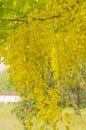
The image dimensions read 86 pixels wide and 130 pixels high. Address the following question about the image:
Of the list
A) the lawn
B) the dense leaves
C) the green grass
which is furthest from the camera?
the green grass

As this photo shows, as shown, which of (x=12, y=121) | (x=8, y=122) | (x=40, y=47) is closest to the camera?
(x=40, y=47)

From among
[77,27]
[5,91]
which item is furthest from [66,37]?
[5,91]

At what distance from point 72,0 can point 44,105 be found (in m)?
0.25

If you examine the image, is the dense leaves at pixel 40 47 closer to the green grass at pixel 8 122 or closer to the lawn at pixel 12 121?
the lawn at pixel 12 121

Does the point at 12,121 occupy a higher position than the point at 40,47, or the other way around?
the point at 40,47

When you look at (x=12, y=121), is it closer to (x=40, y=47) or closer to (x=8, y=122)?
(x=8, y=122)

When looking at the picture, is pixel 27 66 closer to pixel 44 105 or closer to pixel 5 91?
pixel 44 105

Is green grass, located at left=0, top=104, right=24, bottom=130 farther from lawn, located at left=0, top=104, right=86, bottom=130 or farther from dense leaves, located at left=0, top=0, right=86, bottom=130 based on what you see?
dense leaves, located at left=0, top=0, right=86, bottom=130

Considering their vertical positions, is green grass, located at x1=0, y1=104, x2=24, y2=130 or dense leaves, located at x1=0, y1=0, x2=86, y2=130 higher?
dense leaves, located at x1=0, y1=0, x2=86, y2=130

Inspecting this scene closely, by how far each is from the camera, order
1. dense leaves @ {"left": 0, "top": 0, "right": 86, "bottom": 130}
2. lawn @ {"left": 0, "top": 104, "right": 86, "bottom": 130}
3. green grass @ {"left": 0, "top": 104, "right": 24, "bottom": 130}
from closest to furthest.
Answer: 1. dense leaves @ {"left": 0, "top": 0, "right": 86, "bottom": 130}
2. lawn @ {"left": 0, "top": 104, "right": 86, "bottom": 130}
3. green grass @ {"left": 0, "top": 104, "right": 24, "bottom": 130}

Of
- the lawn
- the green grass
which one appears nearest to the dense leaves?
the lawn

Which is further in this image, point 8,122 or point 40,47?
point 8,122

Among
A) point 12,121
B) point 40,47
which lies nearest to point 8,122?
point 12,121

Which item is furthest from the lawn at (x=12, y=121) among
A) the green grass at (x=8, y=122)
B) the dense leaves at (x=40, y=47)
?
the dense leaves at (x=40, y=47)
